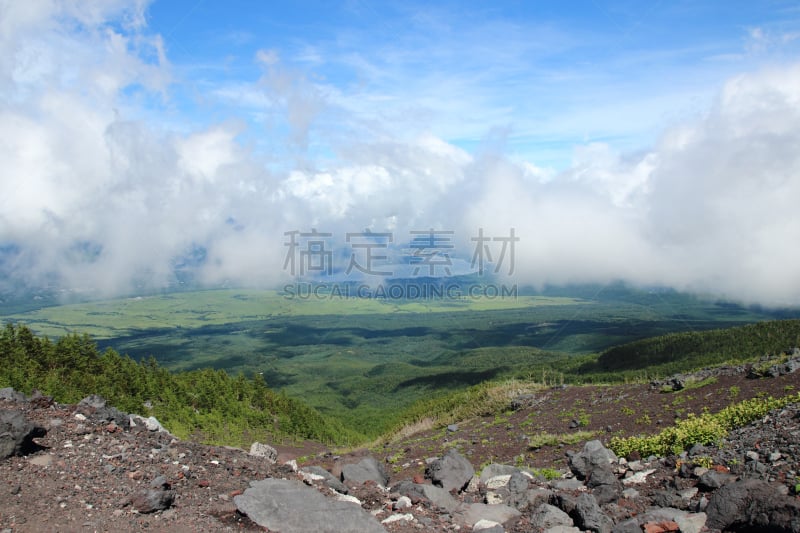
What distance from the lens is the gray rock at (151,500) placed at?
8227mm

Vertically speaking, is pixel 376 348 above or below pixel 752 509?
below

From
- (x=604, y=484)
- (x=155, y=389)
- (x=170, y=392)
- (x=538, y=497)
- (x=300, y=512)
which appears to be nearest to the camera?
(x=300, y=512)

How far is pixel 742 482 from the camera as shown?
7.85 m

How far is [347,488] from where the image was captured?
11.3 meters

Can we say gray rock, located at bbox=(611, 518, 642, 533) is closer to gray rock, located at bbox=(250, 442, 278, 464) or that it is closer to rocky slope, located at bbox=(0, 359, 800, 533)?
rocky slope, located at bbox=(0, 359, 800, 533)

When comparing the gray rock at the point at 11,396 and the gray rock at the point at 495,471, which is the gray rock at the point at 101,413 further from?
the gray rock at the point at 495,471

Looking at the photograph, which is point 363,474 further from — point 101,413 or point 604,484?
point 101,413

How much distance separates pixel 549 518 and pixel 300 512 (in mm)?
4400

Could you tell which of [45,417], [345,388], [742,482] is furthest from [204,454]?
[345,388]

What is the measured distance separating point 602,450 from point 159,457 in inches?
403

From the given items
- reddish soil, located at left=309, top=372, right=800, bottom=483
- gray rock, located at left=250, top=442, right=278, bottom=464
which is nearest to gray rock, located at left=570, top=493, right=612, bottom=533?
reddish soil, located at left=309, top=372, right=800, bottom=483

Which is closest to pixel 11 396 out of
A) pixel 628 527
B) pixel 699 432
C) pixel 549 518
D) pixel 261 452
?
pixel 261 452

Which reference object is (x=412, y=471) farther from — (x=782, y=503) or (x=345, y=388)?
(x=345, y=388)

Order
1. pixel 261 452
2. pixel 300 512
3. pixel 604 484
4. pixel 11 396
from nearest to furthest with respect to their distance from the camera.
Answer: pixel 300 512
pixel 604 484
pixel 11 396
pixel 261 452
